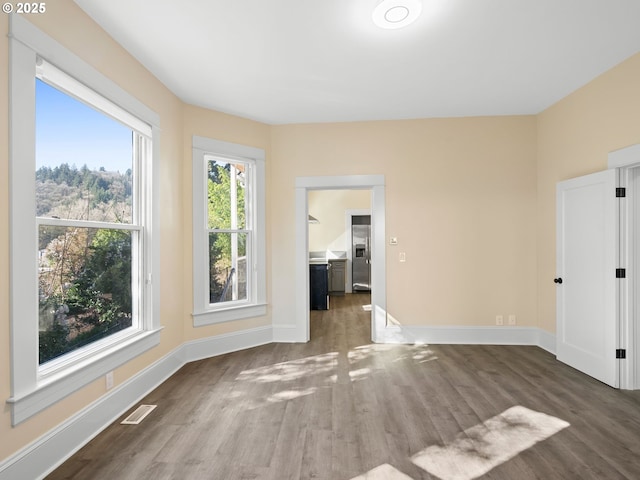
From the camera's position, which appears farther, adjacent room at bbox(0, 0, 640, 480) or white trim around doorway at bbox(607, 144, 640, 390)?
white trim around doorway at bbox(607, 144, 640, 390)

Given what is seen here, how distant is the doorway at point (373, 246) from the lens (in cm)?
467

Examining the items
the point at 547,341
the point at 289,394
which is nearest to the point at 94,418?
the point at 289,394

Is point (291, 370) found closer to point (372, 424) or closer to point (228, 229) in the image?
point (372, 424)

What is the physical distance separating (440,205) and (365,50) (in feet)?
7.71

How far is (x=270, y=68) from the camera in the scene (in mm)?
3246

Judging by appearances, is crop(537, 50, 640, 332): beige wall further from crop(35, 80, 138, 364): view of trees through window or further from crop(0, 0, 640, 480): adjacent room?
crop(35, 80, 138, 364): view of trees through window

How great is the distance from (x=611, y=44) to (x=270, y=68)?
9.34ft

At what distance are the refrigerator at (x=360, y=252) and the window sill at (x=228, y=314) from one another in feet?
15.5

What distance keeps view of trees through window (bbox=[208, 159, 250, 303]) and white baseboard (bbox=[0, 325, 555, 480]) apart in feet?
1.89

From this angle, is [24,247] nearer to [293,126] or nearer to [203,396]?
[203,396]

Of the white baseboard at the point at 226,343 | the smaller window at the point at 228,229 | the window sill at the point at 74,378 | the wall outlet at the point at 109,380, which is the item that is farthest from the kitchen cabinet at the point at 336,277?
the wall outlet at the point at 109,380

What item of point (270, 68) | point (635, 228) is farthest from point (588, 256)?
point (270, 68)

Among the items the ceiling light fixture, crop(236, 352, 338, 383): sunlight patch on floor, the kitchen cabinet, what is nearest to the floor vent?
crop(236, 352, 338, 383): sunlight patch on floor

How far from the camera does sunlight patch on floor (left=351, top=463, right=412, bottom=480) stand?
200cm
